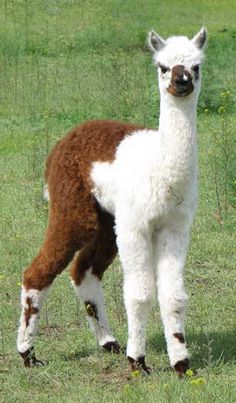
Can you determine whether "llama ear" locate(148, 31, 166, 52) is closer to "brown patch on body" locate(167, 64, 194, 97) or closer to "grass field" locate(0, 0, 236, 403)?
"brown patch on body" locate(167, 64, 194, 97)

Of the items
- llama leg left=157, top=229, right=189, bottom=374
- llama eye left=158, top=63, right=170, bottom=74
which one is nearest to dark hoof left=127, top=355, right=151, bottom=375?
llama leg left=157, top=229, right=189, bottom=374

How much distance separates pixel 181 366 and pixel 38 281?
3.96 ft

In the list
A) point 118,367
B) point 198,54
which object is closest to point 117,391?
point 118,367

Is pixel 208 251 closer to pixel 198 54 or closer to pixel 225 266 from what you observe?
pixel 225 266

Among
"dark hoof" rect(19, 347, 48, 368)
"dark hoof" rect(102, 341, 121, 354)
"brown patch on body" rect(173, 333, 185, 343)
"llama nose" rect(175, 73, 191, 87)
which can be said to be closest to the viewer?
"llama nose" rect(175, 73, 191, 87)

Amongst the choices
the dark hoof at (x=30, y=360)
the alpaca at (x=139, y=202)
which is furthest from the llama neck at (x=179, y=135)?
the dark hoof at (x=30, y=360)

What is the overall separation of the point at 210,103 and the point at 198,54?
9390mm

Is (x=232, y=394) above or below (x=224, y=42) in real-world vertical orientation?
above

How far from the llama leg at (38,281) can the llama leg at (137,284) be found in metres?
0.59

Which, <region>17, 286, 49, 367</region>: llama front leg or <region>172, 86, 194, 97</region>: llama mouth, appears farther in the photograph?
<region>17, 286, 49, 367</region>: llama front leg

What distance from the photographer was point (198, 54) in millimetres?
6594

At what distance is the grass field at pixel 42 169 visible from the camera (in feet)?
22.1

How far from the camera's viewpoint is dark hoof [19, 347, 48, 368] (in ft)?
23.2

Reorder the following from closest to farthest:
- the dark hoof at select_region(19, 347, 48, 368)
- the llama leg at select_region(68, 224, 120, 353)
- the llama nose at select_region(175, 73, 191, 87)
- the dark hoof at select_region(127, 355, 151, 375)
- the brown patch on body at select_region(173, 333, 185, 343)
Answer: the llama nose at select_region(175, 73, 191, 87), the brown patch on body at select_region(173, 333, 185, 343), the dark hoof at select_region(127, 355, 151, 375), the dark hoof at select_region(19, 347, 48, 368), the llama leg at select_region(68, 224, 120, 353)
